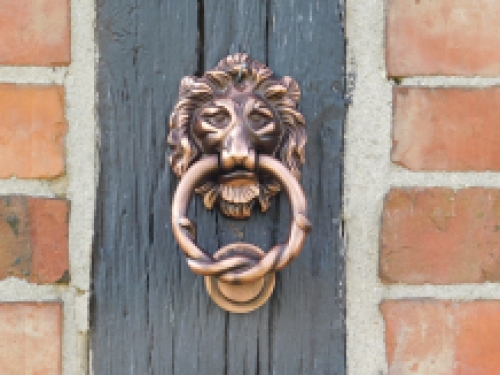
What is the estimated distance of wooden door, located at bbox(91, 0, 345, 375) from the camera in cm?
48

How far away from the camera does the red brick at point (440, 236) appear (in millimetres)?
500

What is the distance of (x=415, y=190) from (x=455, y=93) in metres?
0.09

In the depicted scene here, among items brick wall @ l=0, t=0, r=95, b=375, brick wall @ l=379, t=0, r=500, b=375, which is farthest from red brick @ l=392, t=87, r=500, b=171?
brick wall @ l=0, t=0, r=95, b=375

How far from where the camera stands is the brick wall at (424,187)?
0.50 meters

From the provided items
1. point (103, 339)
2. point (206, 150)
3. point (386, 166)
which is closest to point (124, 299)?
point (103, 339)

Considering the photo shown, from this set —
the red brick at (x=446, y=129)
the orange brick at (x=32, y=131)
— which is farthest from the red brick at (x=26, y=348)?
the red brick at (x=446, y=129)

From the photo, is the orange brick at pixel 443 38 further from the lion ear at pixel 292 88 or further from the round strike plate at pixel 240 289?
the round strike plate at pixel 240 289

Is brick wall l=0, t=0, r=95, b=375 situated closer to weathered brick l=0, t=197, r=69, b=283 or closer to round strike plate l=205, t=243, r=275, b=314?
weathered brick l=0, t=197, r=69, b=283

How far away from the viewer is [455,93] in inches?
19.7

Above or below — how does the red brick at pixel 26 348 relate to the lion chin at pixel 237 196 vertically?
below

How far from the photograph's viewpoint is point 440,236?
50cm

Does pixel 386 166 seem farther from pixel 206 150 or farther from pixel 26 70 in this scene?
pixel 26 70

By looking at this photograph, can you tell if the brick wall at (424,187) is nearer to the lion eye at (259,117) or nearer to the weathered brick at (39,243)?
the lion eye at (259,117)

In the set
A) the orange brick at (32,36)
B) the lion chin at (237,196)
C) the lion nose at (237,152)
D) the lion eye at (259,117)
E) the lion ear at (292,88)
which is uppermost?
the orange brick at (32,36)
